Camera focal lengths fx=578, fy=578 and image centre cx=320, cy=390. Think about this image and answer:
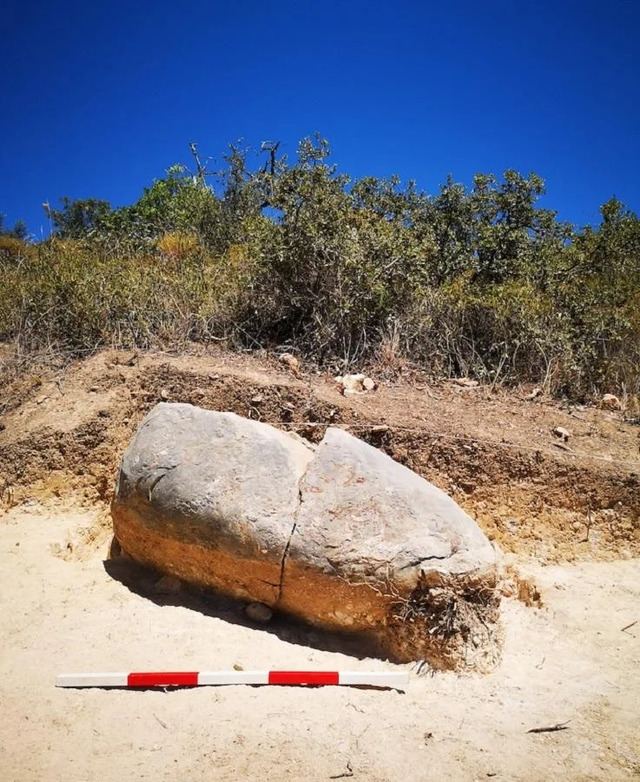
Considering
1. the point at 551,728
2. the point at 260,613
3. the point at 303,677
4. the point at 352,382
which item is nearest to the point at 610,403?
the point at 352,382

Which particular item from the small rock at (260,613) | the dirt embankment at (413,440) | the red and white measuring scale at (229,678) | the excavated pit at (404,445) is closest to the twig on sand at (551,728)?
the red and white measuring scale at (229,678)

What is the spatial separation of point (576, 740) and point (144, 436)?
2.95 metres

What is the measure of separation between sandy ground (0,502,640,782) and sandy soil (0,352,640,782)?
10 mm

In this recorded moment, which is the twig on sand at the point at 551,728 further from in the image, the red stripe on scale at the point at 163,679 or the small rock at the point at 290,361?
the small rock at the point at 290,361

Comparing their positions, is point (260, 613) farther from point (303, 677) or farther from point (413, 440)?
point (413, 440)

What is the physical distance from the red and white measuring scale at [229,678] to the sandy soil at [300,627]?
51 millimetres

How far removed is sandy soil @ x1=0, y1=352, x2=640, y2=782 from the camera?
2.56 meters

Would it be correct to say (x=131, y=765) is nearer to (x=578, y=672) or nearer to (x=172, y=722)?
(x=172, y=722)

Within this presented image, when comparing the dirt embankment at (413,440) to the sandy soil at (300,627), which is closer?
the sandy soil at (300,627)

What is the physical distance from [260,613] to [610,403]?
4.16 m

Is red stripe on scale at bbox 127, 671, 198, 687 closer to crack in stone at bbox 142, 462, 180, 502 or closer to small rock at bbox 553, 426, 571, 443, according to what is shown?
crack in stone at bbox 142, 462, 180, 502

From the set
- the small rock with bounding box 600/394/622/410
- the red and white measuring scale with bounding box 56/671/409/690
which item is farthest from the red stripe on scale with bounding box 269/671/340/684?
the small rock with bounding box 600/394/622/410

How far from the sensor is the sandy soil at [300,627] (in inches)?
101

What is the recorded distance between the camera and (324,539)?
10.6 feet
